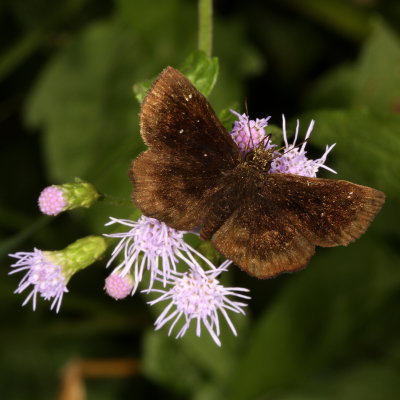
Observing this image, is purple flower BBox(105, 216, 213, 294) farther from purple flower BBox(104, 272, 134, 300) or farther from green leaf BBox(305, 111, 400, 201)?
green leaf BBox(305, 111, 400, 201)

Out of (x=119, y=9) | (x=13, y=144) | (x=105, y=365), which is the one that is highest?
(x=119, y=9)

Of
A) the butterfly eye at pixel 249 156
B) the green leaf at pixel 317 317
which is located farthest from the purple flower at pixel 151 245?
the green leaf at pixel 317 317

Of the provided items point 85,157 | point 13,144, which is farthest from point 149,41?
point 13,144

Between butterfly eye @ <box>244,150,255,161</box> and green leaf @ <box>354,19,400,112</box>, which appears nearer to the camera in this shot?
butterfly eye @ <box>244,150,255,161</box>

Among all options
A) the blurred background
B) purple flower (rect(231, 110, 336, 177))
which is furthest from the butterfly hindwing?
the blurred background

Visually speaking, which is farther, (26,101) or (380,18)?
(26,101)

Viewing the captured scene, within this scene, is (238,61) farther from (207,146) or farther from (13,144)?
(207,146)

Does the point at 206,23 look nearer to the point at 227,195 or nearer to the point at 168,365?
the point at 227,195
